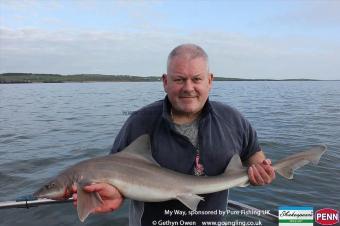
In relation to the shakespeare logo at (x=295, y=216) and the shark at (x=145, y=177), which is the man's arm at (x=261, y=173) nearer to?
the shark at (x=145, y=177)

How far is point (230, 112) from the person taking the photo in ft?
14.5

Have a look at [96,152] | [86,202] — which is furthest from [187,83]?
[96,152]

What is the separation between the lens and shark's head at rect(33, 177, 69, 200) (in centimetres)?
412

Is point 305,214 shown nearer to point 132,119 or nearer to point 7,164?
point 132,119

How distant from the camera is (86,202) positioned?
3.77 m

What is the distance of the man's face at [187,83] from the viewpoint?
3957mm

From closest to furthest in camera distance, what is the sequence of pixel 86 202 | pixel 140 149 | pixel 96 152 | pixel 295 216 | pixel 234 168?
pixel 86 202 → pixel 140 149 → pixel 234 168 → pixel 295 216 → pixel 96 152

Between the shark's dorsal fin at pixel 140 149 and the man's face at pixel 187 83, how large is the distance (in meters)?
0.50

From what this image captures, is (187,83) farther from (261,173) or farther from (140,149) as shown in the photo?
(261,173)

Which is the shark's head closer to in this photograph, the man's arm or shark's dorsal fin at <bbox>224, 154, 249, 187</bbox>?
shark's dorsal fin at <bbox>224, 154, 249, 187</bbox>

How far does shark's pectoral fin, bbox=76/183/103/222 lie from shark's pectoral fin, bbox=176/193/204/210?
0.83 m

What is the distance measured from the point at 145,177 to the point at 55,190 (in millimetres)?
1031

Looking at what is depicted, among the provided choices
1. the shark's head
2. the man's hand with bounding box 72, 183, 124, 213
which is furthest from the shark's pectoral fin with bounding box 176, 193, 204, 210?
the shark's head

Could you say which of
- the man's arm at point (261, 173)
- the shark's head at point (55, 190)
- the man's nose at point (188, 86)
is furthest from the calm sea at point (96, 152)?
the man's nose at point (188, 86)
